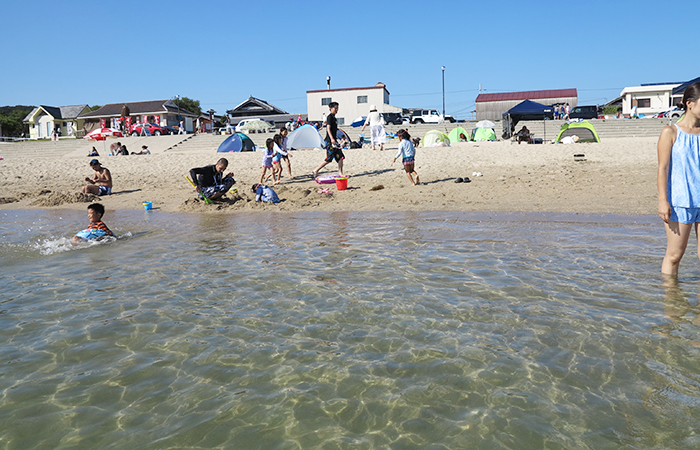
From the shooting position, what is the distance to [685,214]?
399 cm

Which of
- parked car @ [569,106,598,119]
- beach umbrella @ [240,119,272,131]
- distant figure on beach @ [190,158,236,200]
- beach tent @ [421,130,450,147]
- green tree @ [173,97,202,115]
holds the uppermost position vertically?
green tree @ [173,97,202,115]

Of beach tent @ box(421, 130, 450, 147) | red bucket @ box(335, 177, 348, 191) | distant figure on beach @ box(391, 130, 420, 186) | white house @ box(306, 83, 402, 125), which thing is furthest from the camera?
white house @ box(306, 83, 402, 125)

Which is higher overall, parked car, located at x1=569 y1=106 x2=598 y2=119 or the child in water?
parked car, located at x1=569 y1=106 x2=598 y2=119

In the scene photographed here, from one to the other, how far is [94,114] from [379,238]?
6251 cm

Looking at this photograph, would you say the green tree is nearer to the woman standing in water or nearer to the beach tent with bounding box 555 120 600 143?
the beach tent with bounding box 555 120 600 143

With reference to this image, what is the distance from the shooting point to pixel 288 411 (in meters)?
2.85

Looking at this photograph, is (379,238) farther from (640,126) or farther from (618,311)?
(640,126)

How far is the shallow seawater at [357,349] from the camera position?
104 inches

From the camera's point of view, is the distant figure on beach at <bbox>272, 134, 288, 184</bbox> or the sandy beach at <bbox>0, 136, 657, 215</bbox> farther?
the distant figure on beach at <bbox>272, 134, 288, 184</bbox>

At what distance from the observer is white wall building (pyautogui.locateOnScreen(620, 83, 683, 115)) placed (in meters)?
52.8

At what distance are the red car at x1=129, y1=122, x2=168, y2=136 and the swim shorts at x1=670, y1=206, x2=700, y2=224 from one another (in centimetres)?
4189

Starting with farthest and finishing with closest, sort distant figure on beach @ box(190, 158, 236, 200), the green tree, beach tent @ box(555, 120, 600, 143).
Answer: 1. the green tree
2. beach tent @ box(555, 120, 600, 143)
3. distant figure on beach @ box(190, 158, 236, 200)

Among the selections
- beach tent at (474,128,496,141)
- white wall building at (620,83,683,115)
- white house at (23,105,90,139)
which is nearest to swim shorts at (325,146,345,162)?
beach tent at (474,128,496,141)

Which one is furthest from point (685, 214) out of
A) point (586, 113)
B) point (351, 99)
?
point (351, 99)
